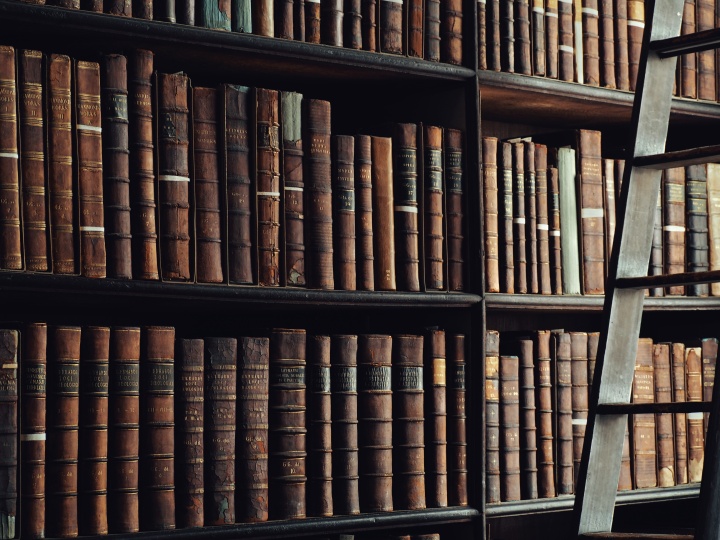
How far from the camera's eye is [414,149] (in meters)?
1.91

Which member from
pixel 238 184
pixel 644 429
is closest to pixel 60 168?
pixel 238 184

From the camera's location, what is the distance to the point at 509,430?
198cm

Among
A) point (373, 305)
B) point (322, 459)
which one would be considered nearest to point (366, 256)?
point (373, 305)

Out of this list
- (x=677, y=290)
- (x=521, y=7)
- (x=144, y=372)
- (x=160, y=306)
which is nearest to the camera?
Result: (x=144, y=372)

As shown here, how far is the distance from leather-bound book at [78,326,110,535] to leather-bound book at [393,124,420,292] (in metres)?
0.53

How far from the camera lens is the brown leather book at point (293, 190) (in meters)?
1.78

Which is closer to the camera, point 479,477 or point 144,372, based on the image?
point 144,372

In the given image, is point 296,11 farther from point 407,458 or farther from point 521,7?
point 407,458

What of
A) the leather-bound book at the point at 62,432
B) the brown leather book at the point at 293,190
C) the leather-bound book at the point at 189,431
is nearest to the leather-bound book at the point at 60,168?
the leather-bound book at the point at 62,432

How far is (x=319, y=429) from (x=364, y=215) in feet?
1.22

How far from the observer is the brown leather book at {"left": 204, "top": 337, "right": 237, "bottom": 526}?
66.6 inches

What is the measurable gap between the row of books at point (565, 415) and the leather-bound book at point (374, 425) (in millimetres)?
212

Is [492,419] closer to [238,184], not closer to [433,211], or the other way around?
[433,211]

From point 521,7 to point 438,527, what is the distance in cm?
98
